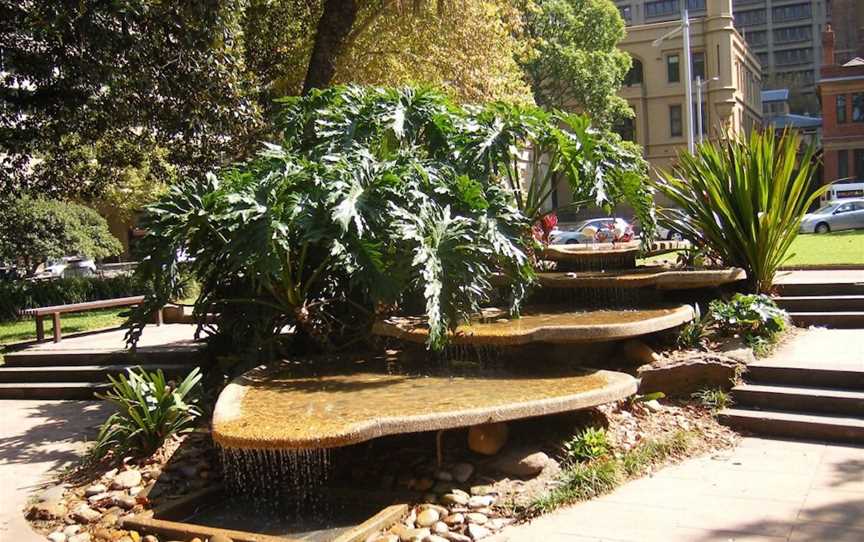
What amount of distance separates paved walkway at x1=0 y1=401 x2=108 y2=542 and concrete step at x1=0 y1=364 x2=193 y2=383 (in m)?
0.52

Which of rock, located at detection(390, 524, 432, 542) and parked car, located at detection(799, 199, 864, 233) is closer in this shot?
rock, located at detection(390, 524, 432, 542)

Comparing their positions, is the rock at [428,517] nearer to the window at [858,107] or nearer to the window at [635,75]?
the window at [858,107]

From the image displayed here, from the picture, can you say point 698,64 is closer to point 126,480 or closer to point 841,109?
point 841,109

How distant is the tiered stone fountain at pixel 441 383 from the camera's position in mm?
5246

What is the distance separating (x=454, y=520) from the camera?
5137 mm

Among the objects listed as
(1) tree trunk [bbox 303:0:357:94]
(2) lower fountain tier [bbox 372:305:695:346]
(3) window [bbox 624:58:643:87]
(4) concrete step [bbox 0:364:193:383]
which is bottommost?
(4) concrete step [bbox 0:364:193:383]

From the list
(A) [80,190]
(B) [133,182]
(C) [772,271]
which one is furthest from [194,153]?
(B) [133,182]

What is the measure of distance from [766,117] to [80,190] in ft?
251

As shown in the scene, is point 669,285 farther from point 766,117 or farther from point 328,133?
point 766,117

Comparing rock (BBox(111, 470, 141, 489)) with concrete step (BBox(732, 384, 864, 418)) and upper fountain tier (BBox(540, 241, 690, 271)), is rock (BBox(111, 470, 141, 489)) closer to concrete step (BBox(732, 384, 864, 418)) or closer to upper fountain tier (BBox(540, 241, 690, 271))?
concrete step (BBox(732, 384, 864, 418))

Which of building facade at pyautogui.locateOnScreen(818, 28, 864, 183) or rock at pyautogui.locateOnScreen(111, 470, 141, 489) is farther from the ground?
building facade at pyautogui.locateOnScreen(818, 28, 864, 183)

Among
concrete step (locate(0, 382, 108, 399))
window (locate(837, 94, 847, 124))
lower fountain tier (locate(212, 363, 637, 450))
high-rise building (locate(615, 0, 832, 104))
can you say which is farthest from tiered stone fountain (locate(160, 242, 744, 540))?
high-rise building (locate(615, 0, 832, 104))

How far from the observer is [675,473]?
5.86 metres

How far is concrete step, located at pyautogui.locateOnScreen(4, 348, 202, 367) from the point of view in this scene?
9.90 m
